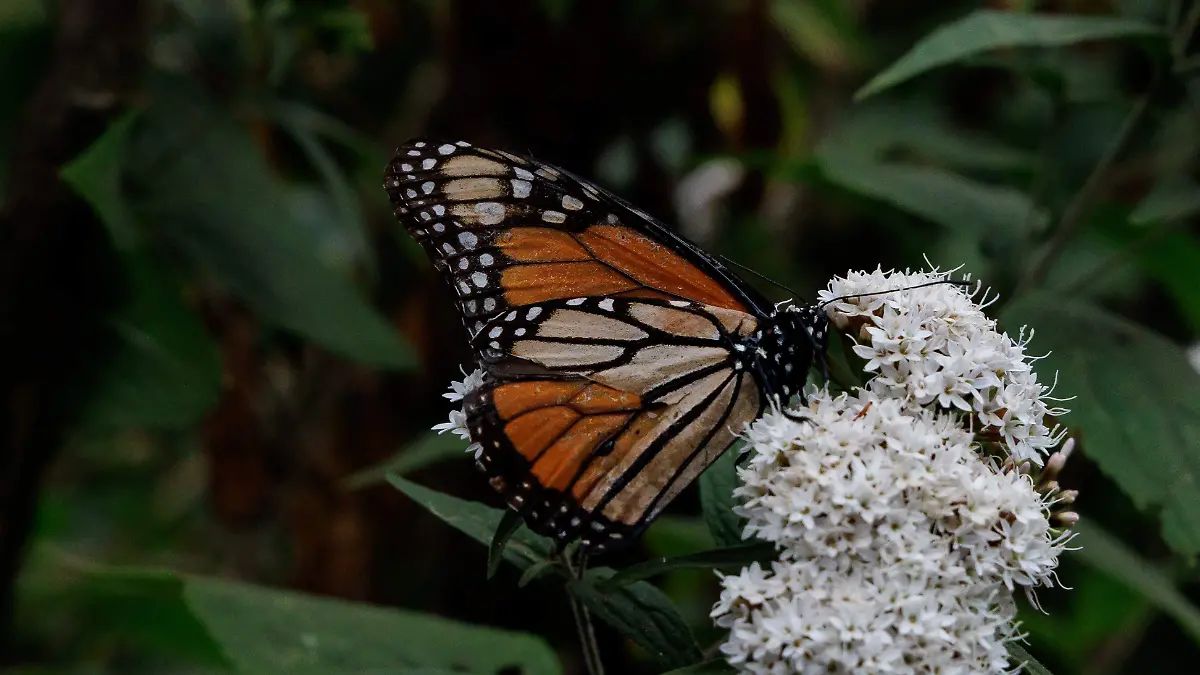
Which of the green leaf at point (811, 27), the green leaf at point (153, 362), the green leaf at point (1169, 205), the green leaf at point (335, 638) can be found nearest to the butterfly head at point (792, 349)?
the green leaf at point (335, 638)

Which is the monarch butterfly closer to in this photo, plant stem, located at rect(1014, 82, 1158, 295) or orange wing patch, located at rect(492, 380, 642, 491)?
orange wing patch, located at rect(492, 380, 642, 491)

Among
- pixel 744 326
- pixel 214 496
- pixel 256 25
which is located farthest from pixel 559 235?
pixel 214 496

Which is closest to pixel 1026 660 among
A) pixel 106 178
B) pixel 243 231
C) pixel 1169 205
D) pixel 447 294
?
pixel 1169 205

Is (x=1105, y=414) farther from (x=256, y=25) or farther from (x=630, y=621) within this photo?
(x=256, y=25)

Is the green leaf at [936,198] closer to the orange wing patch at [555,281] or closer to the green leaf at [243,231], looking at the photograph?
the orange wing patch at [555,281]

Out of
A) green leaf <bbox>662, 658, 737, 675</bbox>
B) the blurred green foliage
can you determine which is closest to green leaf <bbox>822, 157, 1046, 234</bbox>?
the blurred green foliage
